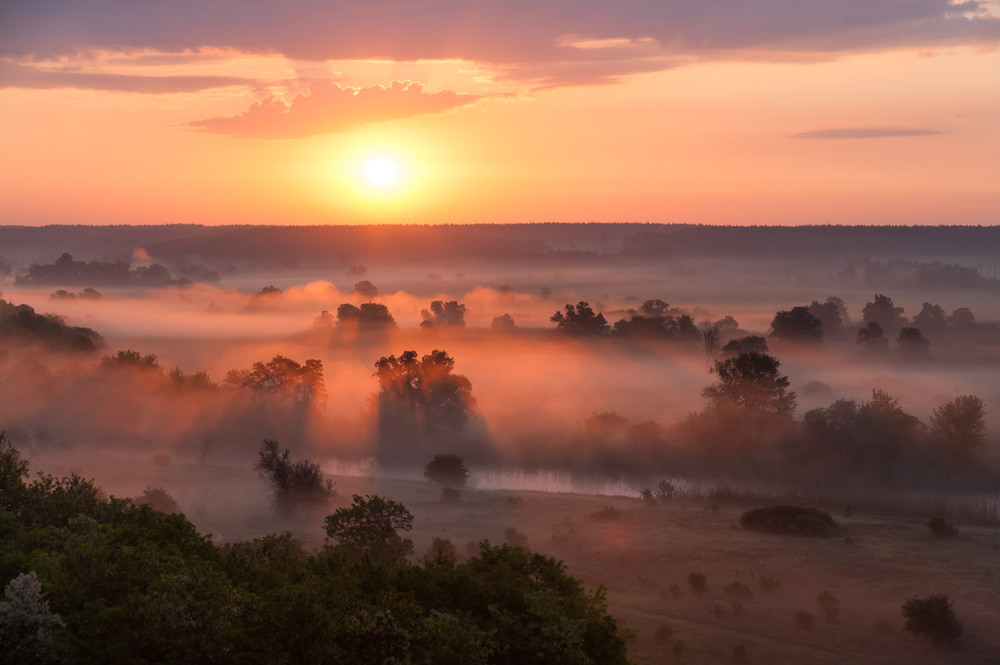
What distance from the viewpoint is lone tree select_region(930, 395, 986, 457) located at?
7388 cm

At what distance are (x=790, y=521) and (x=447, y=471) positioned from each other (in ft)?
86.0

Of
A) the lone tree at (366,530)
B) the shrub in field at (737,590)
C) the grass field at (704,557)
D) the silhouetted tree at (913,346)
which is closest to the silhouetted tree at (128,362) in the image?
the grass field at (704,557)

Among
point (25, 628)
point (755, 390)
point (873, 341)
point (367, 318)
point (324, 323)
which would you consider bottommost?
point (25, 628)

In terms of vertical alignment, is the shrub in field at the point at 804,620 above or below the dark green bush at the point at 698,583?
below

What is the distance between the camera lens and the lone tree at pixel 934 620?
134ft

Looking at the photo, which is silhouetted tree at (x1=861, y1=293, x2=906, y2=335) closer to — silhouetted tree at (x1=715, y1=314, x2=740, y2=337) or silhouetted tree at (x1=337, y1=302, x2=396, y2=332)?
silhouetted tree at (x1=715, y1=314, x2=740, y2=337)

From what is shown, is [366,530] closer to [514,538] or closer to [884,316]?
[514,538]

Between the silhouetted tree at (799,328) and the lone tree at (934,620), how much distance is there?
9382 centimetres

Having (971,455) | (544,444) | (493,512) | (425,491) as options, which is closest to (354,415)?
(544,444)

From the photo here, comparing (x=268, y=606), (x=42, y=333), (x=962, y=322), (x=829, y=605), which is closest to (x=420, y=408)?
(x=42, y=333)

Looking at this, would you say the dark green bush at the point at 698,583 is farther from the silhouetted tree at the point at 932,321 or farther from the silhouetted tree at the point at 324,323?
the silhouetted tree at the point at 932,321

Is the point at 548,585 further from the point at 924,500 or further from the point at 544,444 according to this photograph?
the point at 544,444

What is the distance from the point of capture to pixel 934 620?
135 ft

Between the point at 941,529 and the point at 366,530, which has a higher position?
the point at 366,530
